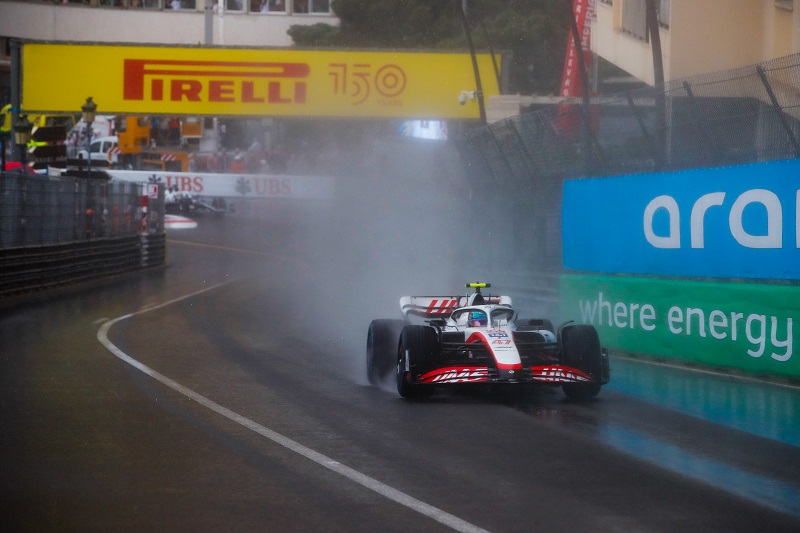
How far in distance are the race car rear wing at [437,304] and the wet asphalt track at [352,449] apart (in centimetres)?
89

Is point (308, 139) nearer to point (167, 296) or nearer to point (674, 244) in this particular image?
point (167, 296)

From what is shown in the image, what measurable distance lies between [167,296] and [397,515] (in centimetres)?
1910

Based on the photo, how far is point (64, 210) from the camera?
26.5 m

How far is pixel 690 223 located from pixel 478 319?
3537 millimetres

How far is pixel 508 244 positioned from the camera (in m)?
21.6

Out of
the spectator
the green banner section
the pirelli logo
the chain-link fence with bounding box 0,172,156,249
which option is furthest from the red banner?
the spectator

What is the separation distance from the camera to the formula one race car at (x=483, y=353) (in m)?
9.52

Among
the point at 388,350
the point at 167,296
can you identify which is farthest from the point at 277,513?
the point at 167,296

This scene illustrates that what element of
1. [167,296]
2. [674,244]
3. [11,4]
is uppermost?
[11,4]

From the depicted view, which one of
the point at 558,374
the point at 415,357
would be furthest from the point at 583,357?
the point at 415,357

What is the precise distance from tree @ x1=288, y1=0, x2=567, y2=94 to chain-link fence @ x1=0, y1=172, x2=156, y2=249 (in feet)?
58.0

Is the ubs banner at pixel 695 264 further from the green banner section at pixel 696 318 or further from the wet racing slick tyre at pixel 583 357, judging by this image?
the wet racing slick tyre at pixel 583 357

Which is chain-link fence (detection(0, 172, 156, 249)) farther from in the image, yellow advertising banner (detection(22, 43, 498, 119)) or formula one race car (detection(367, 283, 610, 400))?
formula one race car (detection(367, 283, 610, 400))

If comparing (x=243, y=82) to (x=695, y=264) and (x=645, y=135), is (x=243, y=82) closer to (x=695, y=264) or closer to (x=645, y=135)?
(x=645, y=135)
